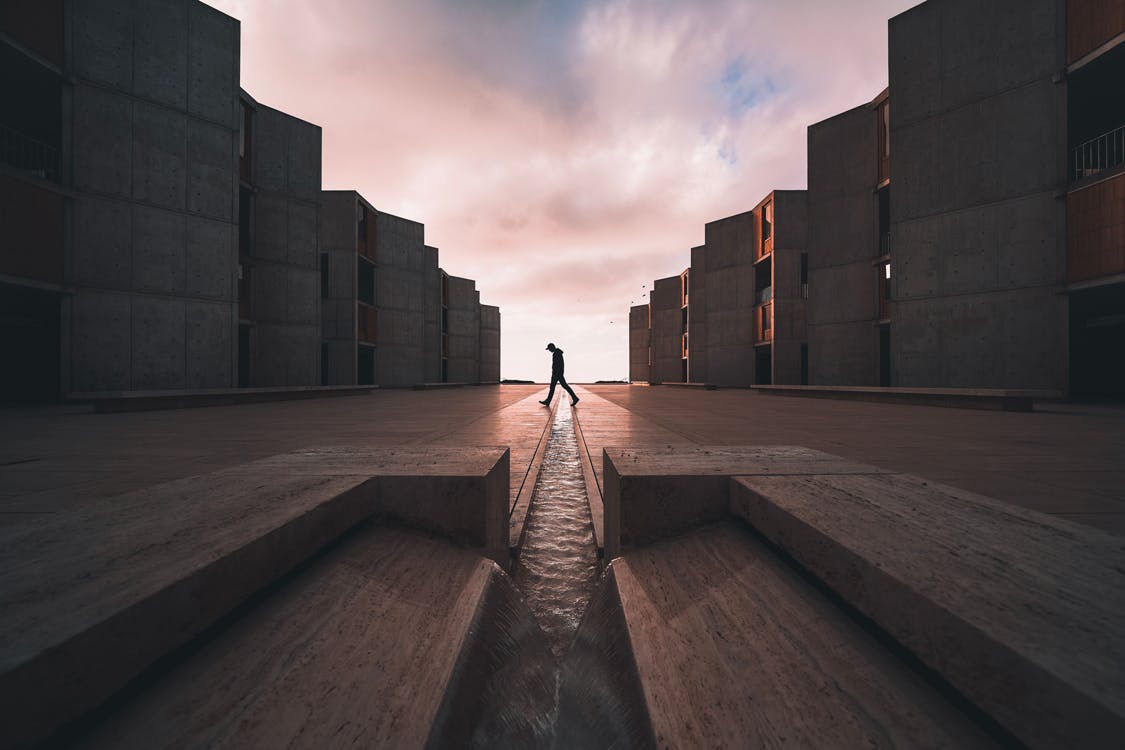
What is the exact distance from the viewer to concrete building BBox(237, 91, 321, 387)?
53.7ft

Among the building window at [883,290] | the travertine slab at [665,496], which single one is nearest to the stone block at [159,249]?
the travertine slab at [665,496]

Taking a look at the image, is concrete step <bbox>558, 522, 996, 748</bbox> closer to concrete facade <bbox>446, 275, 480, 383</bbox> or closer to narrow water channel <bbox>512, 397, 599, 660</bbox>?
narrow water channel <bbox>512, 397, 599, 660</bbox>

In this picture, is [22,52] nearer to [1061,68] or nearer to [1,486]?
[1,486]

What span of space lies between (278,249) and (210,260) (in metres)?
4.17

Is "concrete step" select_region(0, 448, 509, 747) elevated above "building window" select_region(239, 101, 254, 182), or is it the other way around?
"building window" select_region(239, 101, 254, 182)

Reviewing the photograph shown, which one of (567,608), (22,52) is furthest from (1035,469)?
(22,52)

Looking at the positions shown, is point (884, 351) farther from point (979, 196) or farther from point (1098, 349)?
point (979, 196)

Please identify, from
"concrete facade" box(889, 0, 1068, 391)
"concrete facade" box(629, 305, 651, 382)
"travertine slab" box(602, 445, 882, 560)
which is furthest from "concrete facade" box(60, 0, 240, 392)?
"concrete facade" box(629, 305, 651, 382)

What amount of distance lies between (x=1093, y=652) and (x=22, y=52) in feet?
61.3

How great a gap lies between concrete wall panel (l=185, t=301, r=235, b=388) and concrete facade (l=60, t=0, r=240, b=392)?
3cm

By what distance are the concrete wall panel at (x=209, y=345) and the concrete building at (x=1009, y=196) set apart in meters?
21.2

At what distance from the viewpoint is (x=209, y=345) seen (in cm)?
1298

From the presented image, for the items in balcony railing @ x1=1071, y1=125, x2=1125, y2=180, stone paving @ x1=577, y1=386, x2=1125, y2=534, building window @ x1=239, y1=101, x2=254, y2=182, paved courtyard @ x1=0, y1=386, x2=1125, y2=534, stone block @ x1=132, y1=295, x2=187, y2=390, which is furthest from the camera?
building window @ x1=239, y1=101, x2=254, y2=182

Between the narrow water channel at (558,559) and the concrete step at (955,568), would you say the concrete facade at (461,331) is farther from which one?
the concrete step at (955,568)
